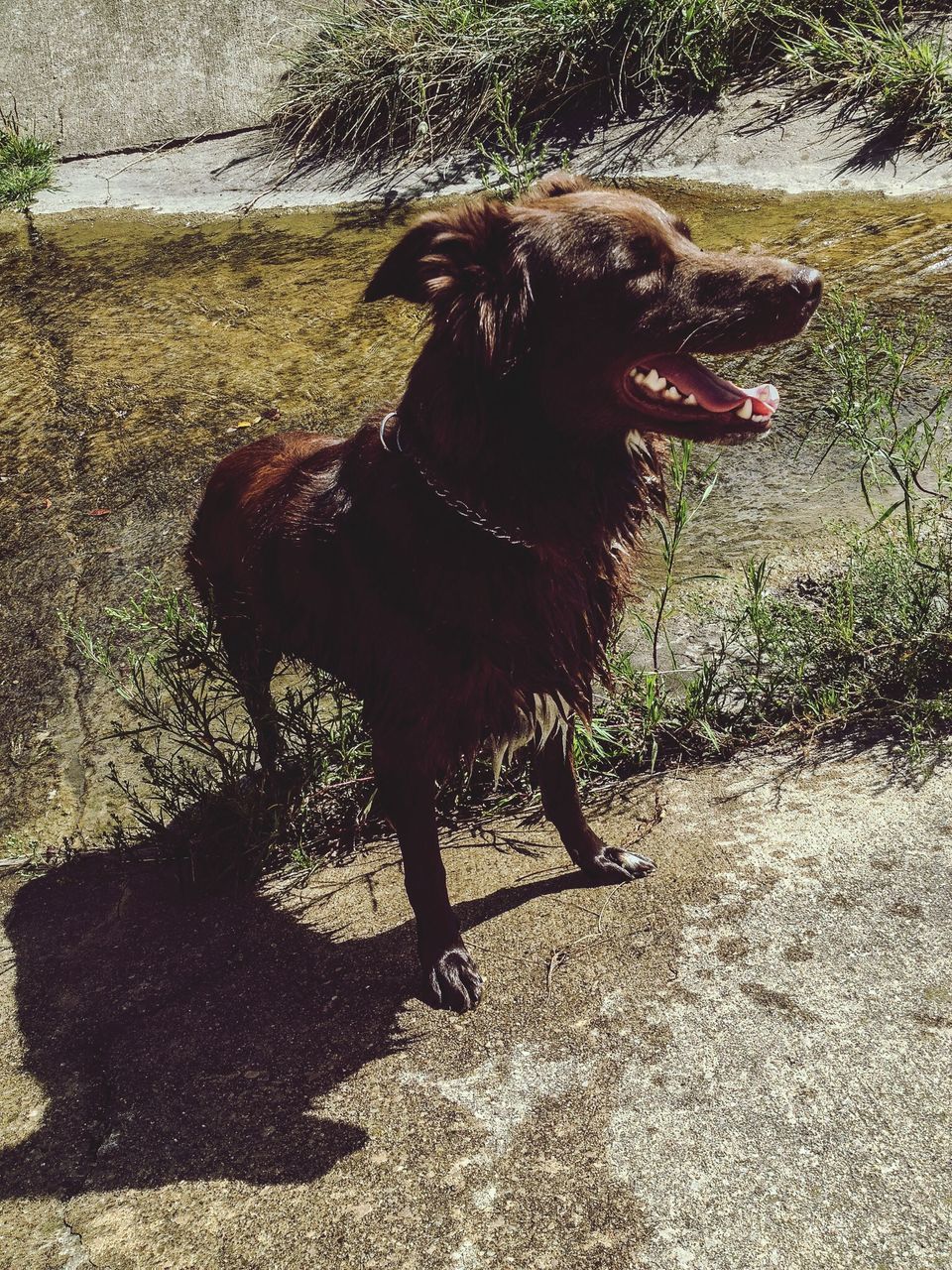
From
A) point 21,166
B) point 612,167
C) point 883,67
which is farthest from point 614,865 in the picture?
point 21,166

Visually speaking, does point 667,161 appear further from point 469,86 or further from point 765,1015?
point 765,1015

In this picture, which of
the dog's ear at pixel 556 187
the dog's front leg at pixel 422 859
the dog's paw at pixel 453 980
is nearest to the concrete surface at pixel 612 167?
the dog's ear at pixel 556 187

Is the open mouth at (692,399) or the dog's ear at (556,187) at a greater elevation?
the dog's ear at (556,187)

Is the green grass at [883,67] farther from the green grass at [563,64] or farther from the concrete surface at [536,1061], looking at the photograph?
the concrete surface at [536,1061]

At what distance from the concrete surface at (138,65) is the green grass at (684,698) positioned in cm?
562

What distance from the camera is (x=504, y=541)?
2.33 m

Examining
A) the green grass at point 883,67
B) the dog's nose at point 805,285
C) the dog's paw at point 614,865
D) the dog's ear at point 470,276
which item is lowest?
the dog's paw at point 614,865

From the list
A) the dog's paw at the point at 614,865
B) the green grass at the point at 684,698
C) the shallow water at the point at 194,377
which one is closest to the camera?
the dog's paw at the point at 614,865

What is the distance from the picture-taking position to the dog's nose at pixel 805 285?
2174mm

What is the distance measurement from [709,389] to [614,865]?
1.18 meters

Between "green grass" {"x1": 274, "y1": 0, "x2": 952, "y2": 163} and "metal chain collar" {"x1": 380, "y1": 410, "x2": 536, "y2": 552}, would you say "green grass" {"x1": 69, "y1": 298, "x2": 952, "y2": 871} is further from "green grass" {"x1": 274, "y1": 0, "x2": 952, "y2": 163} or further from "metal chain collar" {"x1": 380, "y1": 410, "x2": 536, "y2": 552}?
"green grass" {"x1": 274, "y1": 0, "x2": 952, "y2": 163}

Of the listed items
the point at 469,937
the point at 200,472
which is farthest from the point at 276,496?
the point at 200,472

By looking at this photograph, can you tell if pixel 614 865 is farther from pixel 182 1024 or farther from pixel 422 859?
pixel 182 1024

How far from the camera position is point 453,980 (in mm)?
2514
